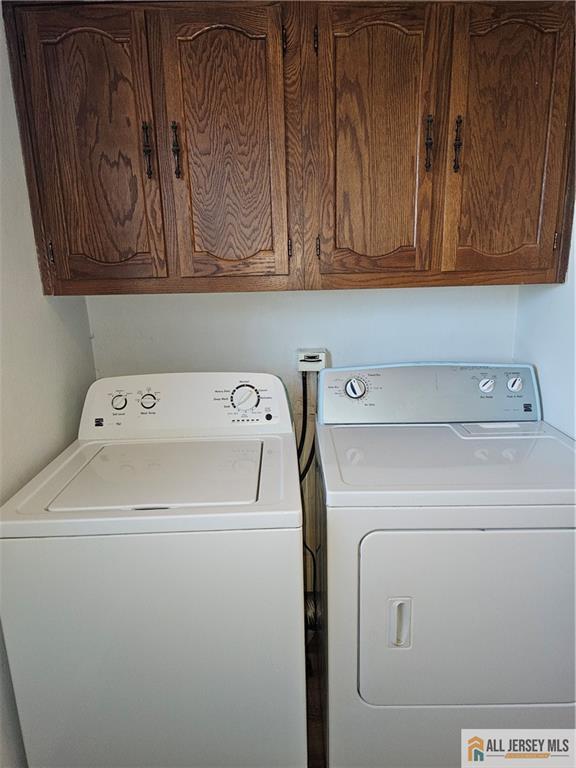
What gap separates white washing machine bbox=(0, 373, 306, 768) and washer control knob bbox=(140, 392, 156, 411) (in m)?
0.32

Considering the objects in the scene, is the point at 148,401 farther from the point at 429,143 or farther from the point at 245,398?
the point at 429,143

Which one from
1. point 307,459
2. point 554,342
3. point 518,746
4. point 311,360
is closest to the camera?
point 518,746

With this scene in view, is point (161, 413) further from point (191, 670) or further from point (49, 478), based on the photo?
point (191, 670)

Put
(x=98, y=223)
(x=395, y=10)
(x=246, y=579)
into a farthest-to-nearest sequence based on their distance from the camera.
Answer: (x=98, y=223)
(x=395, y=10)
(x=246, y=579)

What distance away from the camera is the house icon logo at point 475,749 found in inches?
43.7

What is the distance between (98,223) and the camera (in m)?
1.24

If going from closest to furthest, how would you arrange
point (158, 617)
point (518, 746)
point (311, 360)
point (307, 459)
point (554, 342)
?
point (158, 617) → point (518, 746) → point (554, 342) → point (311, 360) → point (307, 459)

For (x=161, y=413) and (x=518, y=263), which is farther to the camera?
(x=161, y=413)

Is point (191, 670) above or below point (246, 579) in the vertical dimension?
below

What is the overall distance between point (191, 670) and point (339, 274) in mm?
1068

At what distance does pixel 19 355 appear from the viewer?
117 cm

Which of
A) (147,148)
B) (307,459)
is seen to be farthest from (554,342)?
(147,148)

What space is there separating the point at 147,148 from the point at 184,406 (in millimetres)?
737

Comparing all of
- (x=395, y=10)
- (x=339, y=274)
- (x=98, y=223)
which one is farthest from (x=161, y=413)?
(x=395, y=10)
